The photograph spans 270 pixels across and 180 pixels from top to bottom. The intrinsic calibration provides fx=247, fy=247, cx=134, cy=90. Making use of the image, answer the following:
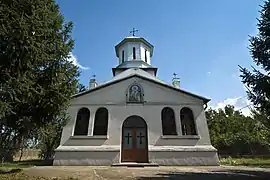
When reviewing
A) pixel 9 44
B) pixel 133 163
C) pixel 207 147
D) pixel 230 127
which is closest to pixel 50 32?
pixel 9 44

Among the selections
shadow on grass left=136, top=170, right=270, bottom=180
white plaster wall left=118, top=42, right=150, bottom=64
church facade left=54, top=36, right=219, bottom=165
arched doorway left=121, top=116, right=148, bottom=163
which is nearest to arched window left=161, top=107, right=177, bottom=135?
church facade left=54, top=36, right=219, bottom=165

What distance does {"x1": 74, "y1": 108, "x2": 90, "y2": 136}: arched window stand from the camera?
18.0 metres

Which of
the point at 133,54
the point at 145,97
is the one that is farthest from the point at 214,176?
the point at 133,54

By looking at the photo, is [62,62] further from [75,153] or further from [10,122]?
[75,153]

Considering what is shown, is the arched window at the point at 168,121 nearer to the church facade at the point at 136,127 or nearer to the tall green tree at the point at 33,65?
the church facade at the point at 136,127

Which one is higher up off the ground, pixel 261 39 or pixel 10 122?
pixel 261 39

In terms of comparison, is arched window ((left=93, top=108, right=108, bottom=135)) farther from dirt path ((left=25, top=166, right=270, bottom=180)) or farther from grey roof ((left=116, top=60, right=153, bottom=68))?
grey roof ((left=116, top=60, right=153, bottom=68))

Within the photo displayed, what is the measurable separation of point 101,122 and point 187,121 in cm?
645

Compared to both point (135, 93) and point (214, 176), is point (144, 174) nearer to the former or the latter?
point (214, 176)

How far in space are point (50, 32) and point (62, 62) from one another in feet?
4.75

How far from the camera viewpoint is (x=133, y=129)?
17656 mm

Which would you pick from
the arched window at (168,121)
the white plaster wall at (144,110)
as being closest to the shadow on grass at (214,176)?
the white plaster wall at (144,110)

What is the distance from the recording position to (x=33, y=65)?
32.3 feet

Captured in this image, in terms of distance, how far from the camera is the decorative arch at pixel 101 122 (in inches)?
704
